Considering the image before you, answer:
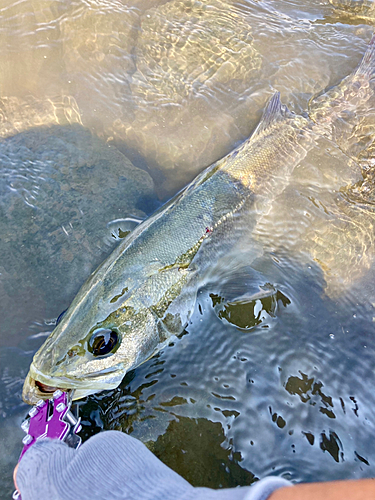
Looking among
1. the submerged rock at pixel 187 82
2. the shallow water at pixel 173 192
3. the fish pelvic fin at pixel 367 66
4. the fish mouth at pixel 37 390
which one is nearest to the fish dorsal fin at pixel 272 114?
the shallow water at pixel 173 192

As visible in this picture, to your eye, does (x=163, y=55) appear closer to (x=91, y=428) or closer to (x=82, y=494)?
(x=91, y=428)

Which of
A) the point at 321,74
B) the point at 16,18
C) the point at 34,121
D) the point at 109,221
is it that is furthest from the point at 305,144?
the point at 16,18

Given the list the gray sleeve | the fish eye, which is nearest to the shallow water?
the fish eye

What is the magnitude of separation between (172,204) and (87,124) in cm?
186

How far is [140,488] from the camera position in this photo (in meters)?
1.59

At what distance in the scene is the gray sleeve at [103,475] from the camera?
155 centimetres

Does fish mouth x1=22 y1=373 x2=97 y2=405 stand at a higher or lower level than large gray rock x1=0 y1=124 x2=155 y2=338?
lower

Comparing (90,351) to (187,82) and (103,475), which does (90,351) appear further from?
(187,82)

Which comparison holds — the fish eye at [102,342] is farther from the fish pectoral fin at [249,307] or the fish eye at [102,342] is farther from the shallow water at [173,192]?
the fish pectoral fin at [249,307]

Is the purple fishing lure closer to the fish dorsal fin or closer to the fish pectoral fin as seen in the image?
the fish pectoral fin

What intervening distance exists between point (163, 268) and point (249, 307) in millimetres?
1008

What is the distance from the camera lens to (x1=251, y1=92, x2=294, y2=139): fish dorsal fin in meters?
4.29

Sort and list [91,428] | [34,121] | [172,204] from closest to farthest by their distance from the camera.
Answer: [91,428], [172,204], [34,121]

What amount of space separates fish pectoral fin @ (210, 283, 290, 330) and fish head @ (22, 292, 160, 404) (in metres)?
0.80
